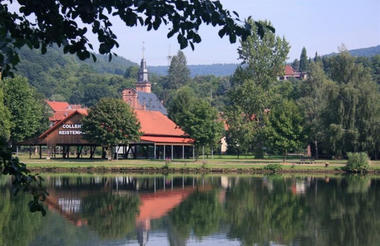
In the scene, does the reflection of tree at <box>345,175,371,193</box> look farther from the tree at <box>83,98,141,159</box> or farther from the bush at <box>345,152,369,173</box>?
the tree at <box>83,98,141,159</box>

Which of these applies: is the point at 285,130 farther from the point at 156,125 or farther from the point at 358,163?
the point at 156,125

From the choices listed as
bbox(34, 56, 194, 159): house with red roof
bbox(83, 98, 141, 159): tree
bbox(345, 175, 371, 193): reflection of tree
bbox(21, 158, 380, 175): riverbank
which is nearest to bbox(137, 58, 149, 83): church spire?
bbox(34, 56, 194, 159): house with red roof

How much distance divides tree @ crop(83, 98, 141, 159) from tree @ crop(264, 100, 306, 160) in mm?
14564

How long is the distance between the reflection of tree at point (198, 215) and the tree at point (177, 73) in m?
145

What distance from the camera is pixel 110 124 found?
201ft

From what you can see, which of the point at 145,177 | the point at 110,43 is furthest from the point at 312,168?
the point at 110,43

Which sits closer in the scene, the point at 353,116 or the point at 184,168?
the point at 184,168

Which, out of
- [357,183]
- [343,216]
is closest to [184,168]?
[357,183]

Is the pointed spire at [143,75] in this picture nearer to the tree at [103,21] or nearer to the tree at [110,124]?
the tree at [110,124]

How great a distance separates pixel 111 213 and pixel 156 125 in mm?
43564

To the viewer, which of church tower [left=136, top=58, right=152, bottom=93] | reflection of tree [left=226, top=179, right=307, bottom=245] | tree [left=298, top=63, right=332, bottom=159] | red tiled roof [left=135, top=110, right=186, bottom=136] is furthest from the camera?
church tower [left=136, top=58, right=152, bottom=93]

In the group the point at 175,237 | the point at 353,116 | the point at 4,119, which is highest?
the point at 353,116

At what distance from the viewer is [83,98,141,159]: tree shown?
6106cm

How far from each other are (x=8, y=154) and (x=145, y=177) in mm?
42931
